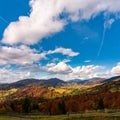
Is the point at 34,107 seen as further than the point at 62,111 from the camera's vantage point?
Yes

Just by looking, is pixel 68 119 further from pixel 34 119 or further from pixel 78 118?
pixel 34 119

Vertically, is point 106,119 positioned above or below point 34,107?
below

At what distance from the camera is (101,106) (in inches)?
5335

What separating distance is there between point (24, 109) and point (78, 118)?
90897 mm

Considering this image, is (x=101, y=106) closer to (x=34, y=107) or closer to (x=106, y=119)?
(x=34, y=107)

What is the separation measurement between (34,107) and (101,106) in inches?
2689

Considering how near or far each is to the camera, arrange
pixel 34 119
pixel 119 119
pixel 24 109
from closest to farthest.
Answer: pixel 119 119 < pixel 34 119 < pixel 24 109

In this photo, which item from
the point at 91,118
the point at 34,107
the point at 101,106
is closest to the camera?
the point at 91,118

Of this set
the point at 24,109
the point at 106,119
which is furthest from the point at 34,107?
the point at 106,119

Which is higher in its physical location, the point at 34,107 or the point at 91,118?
the point at 34,107

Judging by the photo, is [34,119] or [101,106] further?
[101,106]

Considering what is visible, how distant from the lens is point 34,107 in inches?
7416

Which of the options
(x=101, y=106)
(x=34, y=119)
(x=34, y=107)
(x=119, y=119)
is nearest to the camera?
(x=119, y=119)

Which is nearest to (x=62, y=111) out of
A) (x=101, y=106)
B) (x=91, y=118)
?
(x=101, y=106)
